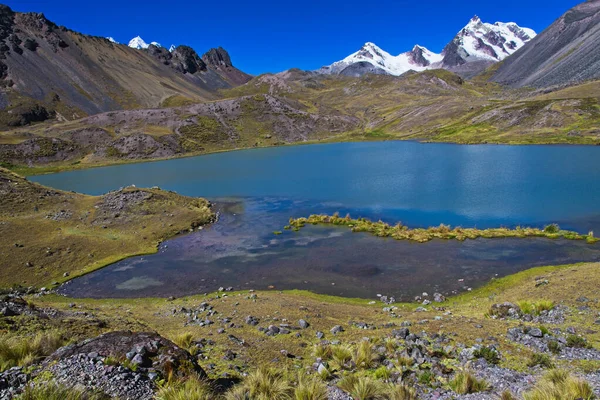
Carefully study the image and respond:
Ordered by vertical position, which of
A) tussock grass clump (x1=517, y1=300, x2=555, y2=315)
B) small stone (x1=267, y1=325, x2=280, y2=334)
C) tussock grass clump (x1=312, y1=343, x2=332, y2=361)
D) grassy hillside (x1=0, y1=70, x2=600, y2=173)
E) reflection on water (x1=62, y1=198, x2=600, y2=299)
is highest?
grassy hillside (x1=0, y1=70, x2=600, y2=173)

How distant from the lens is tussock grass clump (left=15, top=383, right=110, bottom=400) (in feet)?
25.1

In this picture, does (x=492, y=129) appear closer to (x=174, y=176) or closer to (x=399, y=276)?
(x=174, y=176)

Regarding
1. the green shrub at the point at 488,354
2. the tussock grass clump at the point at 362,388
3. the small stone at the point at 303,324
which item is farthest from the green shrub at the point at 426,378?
the small stone at the point at 303,324

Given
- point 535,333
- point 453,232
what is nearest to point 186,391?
point 535,333

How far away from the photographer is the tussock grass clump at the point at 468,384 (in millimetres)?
11070

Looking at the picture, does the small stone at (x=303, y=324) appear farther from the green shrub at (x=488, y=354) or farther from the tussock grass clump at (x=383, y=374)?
the green shrub at (x=488, y=354)

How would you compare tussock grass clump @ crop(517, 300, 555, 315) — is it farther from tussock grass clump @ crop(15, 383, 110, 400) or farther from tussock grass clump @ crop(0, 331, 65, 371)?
tussock grass clump @ crop(0, 331, 65, 371)

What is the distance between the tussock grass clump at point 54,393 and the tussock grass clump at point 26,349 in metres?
1.94

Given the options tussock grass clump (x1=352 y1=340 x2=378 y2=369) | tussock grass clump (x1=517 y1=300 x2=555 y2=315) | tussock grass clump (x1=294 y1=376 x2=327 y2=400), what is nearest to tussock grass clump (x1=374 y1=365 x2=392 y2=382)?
tussock grass clump (x1=352 y1=340 x2=378 y2=369)

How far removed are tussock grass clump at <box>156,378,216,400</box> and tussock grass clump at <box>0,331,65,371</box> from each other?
406cm

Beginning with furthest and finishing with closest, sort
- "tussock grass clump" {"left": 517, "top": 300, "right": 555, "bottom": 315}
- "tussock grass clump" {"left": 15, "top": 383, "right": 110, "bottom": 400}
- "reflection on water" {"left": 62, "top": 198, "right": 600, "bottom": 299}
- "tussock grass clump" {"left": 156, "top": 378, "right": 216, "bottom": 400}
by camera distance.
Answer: "reflection on water" {"left": 62, "top": 198, "right": 600, "bottom": 299}, "tussock grass clump" {"left": 517, "top": 300, "right": 555, "bottom": 315}, "tussock grass clump" {"left": 156, "top": 378, "right": 216, "bottom": 400}, "tussock grass clump" {"left": 15, "top": 383, "right": 110, "bottom": 400}

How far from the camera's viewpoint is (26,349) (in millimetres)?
10195

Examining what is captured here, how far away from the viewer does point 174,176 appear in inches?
4124

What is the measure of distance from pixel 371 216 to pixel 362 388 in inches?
1690
